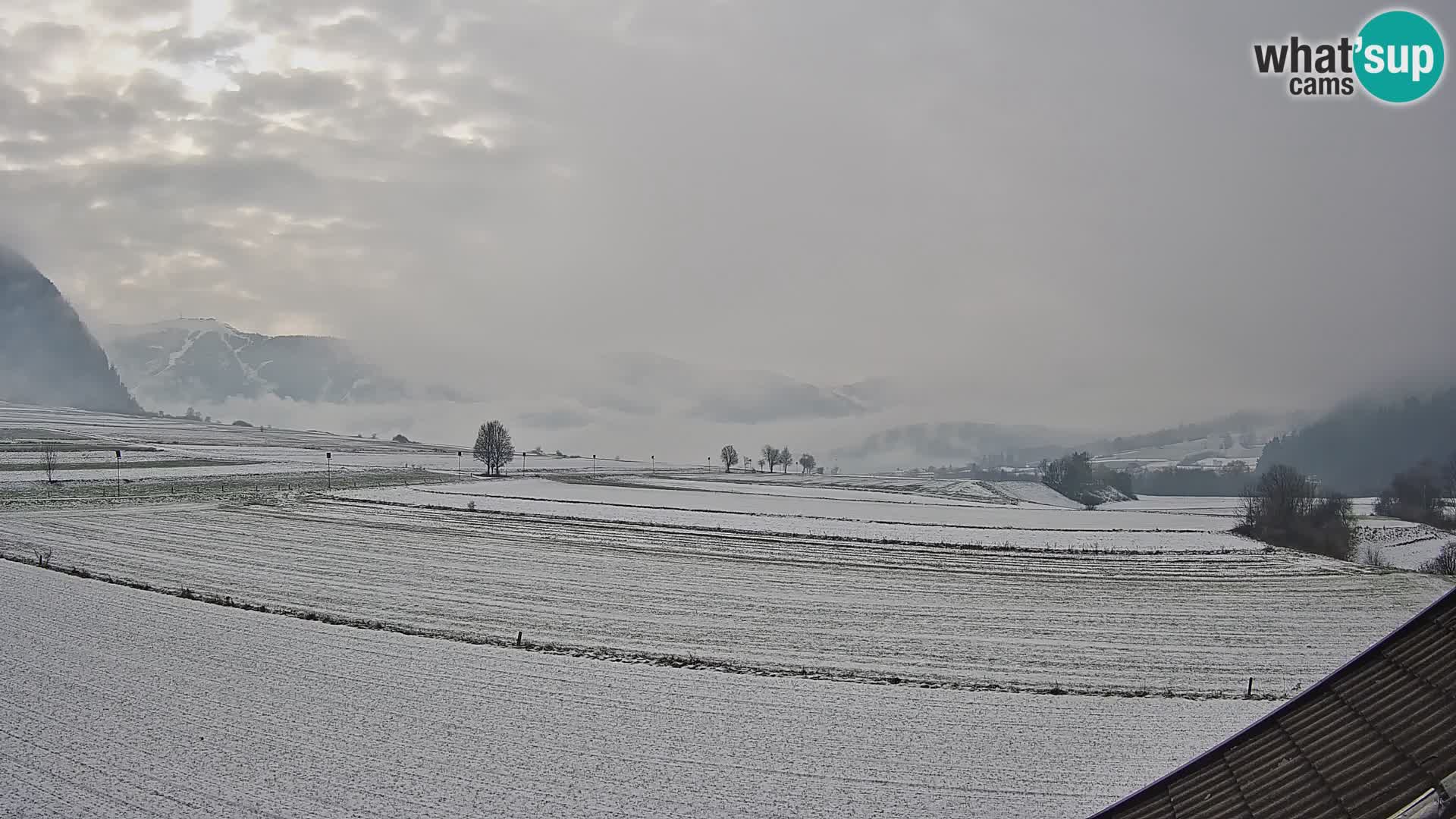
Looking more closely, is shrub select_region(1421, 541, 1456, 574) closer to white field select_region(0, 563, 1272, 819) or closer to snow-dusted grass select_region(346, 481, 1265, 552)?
snow-dusted grass select_region(346, 481, 1265, 552)

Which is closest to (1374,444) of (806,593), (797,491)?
(797,491)

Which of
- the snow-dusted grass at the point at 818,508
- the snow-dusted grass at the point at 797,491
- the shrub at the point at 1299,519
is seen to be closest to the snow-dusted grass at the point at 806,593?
the shrub at the point at 1299,519

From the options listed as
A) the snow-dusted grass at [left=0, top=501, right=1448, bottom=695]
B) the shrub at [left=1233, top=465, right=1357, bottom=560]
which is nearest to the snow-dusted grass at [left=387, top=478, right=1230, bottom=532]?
the shrub at [left=1233, top=465, right=1357, bottom=560]

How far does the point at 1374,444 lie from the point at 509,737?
223653mm

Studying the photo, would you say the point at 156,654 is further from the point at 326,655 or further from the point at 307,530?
the point at 307,530

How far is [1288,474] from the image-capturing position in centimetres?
7288

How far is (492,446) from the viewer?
11325cm

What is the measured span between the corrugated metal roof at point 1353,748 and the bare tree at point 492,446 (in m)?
112

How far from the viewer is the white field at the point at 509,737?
1473cm

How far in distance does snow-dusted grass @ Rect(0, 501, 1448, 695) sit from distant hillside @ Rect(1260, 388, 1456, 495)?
16011 cm

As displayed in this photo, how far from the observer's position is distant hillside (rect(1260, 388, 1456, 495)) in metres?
173

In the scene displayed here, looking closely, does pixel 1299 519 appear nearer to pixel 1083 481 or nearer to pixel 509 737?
pixel 509 737

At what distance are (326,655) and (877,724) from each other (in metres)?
15.4

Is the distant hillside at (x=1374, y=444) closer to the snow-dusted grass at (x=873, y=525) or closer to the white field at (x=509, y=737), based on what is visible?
the snow-dusted grass at (x=873, y=525)
